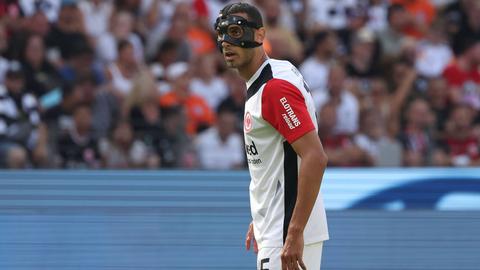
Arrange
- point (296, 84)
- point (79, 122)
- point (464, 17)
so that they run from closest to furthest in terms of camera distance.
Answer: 1. point (296, 84)
2. point (79, 122)
3. point (464, 17)

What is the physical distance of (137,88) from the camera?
8.95 meters

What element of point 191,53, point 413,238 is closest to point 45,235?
point 413,238

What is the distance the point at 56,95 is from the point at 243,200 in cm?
321

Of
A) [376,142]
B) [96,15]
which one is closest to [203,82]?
[96,15]

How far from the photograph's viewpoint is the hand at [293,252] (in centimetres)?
377

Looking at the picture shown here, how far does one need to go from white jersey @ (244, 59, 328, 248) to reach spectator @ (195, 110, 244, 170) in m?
4.49

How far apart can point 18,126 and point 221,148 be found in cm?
174

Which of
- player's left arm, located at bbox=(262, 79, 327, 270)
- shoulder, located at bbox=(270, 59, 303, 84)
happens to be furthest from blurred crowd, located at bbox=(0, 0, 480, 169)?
player's left arm, located at bbox=(262, 79, 327, 270)

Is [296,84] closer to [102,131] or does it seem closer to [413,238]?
[413,238]

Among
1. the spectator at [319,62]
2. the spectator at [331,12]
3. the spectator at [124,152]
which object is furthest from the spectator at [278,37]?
the spectator at [124,152]

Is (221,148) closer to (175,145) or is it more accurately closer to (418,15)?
(175,145)

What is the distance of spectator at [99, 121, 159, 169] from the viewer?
27.5ft

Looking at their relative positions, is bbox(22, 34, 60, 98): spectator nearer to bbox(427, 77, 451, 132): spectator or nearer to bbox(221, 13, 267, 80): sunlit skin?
bbox(427, 77, 451, 132): spectator

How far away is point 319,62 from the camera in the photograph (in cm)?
984
